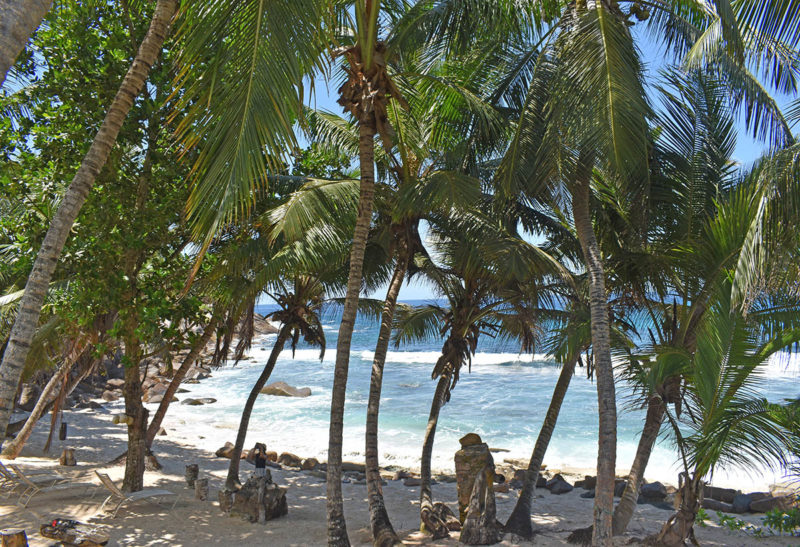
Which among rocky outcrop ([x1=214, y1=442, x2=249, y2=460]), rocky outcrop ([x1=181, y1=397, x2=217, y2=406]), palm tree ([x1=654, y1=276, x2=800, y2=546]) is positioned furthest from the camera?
rocky outcrop ([x1=181, y1=397, x2=217, y2=406])

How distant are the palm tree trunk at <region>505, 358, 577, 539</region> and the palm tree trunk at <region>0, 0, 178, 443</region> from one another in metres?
6.55

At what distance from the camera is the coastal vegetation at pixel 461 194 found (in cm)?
509

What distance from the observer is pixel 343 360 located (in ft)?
23.4

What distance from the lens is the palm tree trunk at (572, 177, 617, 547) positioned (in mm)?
6145

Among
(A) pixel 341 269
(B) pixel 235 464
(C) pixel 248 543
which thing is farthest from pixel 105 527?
(A) pixel 341 269

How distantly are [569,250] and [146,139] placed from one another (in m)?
7.08

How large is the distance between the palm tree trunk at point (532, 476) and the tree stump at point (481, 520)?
564 millimetres

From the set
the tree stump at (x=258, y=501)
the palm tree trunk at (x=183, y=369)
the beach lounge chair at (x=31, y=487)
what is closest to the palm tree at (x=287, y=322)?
the palm tree trunk at (x=183, y=369)

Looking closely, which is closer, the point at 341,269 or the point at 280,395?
the point at 341,269

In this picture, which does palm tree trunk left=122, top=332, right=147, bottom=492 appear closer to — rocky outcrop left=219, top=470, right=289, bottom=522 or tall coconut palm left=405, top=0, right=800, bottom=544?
rocky outcrop left=219, top=470, right=289, bottom=522

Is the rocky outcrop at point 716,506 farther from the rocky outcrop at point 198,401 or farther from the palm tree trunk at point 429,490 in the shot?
the rocky outcrop at point 198,401

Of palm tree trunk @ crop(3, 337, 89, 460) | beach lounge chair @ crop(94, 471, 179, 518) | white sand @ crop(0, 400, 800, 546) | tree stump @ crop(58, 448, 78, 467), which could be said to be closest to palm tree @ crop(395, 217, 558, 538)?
white sand @ crop(0, 400, 800, 546)

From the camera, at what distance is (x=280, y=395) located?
29.0 m

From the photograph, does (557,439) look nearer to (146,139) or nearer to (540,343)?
(540,343)
